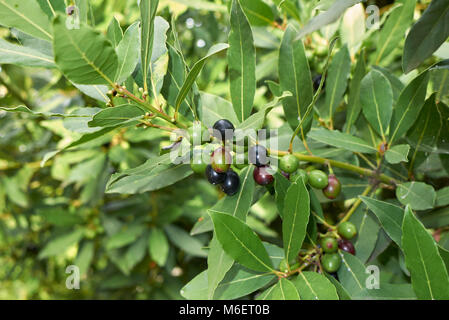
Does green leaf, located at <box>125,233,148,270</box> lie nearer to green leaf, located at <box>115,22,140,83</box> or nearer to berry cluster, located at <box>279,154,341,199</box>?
berry cluster, located at <box>279,154,341,199</box>

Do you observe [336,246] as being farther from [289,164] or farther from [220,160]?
[220,160]

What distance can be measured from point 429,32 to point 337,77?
0.37m

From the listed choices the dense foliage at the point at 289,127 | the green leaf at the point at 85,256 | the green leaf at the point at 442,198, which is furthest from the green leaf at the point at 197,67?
the green leaf at the point at 85,256

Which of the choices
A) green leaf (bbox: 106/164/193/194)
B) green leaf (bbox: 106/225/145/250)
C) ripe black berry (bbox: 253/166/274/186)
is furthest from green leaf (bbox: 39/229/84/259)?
ripe black berry (bbox: 253/166/274/186)

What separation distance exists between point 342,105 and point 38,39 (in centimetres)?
104

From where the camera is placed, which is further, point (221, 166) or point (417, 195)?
point (417, 195)

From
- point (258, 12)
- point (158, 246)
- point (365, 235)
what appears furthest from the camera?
point (158, 246)

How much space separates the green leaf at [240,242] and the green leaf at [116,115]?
0.27m

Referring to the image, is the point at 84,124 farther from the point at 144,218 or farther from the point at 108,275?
the point at 108,275

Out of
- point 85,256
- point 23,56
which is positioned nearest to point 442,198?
point 23,56

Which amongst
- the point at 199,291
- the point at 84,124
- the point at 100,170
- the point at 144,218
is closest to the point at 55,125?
the point at 100,170

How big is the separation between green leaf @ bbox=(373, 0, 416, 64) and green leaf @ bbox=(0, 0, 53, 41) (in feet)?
3.26

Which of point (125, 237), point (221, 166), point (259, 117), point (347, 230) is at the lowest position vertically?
point (125, 237)

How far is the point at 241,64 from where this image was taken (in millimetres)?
990
